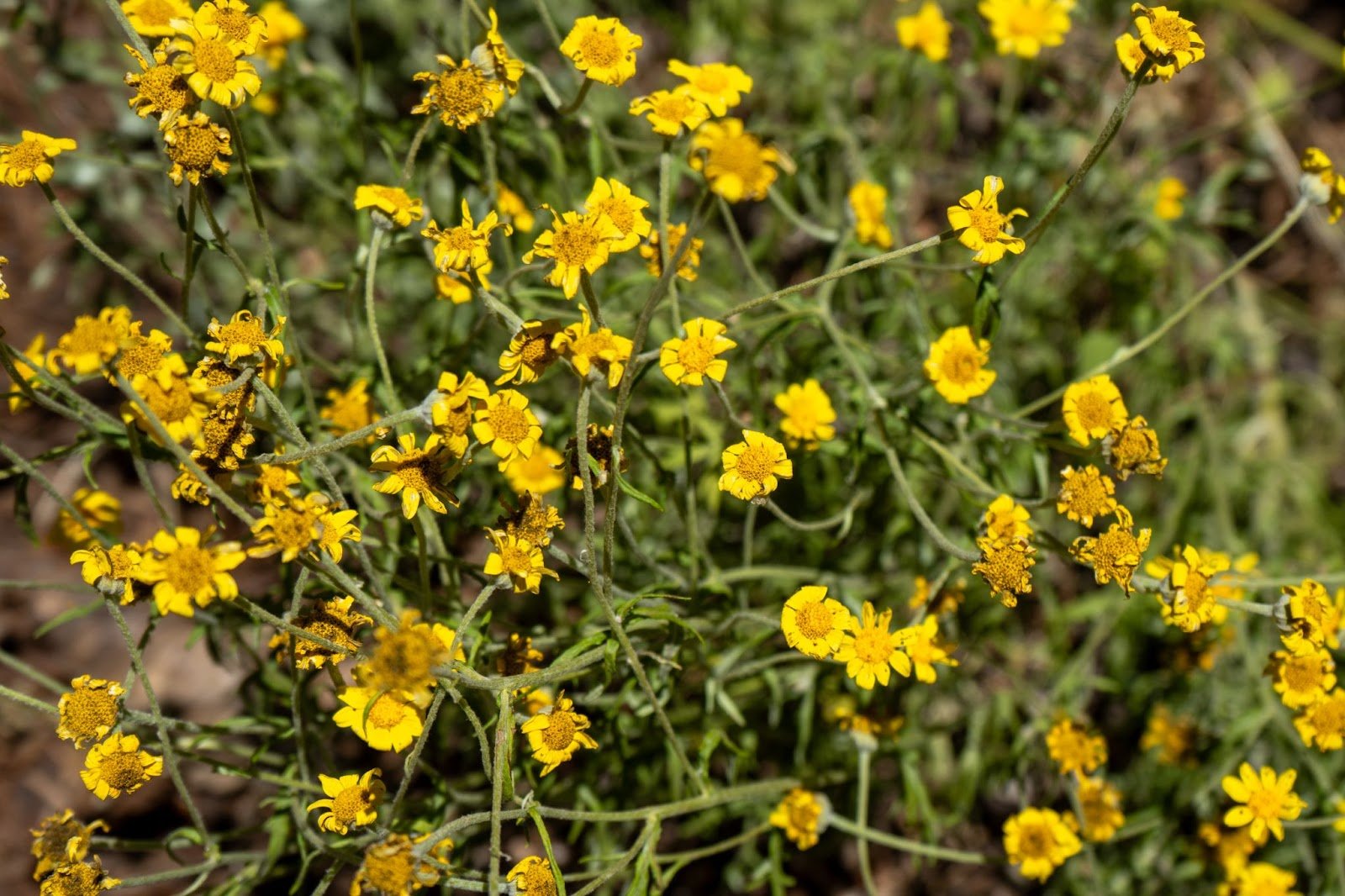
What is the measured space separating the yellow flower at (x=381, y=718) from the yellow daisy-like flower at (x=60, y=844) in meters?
0.58

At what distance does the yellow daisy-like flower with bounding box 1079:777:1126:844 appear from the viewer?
9.98 ft

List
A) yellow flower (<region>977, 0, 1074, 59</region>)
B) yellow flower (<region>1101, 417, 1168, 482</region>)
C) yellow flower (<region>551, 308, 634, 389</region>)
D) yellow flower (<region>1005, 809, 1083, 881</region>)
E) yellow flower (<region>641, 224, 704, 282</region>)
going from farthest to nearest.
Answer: yellow flower (<region>977, 0, 1074, 59</region>) → yellow flower (<region>1005, 809, 1083, 881</region>) → yellow flower (<region>641, 224, 704, 282</region>) → yellow flower (<region>1101, 417, 1168, 482</region>) → yellow flower (<region>551, 308, 634, 389</region>)

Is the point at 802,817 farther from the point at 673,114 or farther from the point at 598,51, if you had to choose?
the point at 598,51

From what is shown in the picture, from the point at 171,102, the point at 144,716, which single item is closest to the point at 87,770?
the point at 144,716

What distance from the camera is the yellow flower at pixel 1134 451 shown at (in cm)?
242

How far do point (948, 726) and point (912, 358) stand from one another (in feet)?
3.79

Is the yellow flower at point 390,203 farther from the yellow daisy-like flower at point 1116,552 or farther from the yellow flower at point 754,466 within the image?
the yellow daisy-like flower at point 1116,552

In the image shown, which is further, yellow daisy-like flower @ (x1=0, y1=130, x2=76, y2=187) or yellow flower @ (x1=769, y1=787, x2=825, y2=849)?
yellow flower @ (x1=769, y1=787, x2=825, y2=849)

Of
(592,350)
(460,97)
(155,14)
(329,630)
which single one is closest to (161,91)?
(155,14)

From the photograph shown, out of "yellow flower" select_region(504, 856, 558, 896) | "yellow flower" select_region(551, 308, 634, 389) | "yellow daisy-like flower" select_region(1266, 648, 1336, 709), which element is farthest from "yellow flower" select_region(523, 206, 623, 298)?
"yellow daisy-like flower" select_region(1266, 648, 1336, 709)

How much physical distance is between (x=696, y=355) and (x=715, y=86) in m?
0.64

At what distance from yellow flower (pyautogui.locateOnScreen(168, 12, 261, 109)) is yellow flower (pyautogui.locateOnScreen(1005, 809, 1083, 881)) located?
2678 millimetres

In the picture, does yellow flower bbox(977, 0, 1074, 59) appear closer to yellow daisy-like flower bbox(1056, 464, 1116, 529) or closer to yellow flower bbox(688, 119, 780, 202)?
yellow daisy-like flower bbox(1056, 464, 1116, 529)

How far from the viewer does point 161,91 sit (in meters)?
2.20
